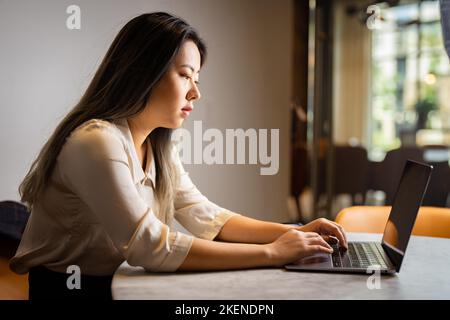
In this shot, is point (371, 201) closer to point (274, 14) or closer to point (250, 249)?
point (274, 14)

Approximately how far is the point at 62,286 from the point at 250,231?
18.8 inches

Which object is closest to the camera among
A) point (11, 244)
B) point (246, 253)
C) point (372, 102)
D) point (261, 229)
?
point (246, 253)

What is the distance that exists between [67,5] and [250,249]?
40.8 inches

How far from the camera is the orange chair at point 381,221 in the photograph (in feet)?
6.14

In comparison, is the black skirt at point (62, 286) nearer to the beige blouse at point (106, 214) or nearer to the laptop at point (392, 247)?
the beige blouse at point (106, 214)

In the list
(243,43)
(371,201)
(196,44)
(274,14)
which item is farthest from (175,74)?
(371,201)

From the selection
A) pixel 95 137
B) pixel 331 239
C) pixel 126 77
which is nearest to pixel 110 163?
pixel 95 137

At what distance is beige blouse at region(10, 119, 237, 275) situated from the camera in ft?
3.48

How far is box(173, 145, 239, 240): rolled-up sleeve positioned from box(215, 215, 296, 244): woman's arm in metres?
0.02

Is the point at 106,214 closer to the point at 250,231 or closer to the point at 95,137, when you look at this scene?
the point at 95,137

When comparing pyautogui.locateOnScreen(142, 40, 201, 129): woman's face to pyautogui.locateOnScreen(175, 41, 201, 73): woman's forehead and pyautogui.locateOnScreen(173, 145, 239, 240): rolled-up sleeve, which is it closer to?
→ pyautogui.locateOnScreen(175, 41, 201, 73): woman's forehead

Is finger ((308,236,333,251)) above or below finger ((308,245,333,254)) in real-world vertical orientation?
above

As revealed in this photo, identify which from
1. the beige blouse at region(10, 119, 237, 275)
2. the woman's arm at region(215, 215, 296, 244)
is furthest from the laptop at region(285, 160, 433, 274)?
the beige blouse at region(10, 119, 237, 275)

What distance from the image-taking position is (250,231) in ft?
4.54
